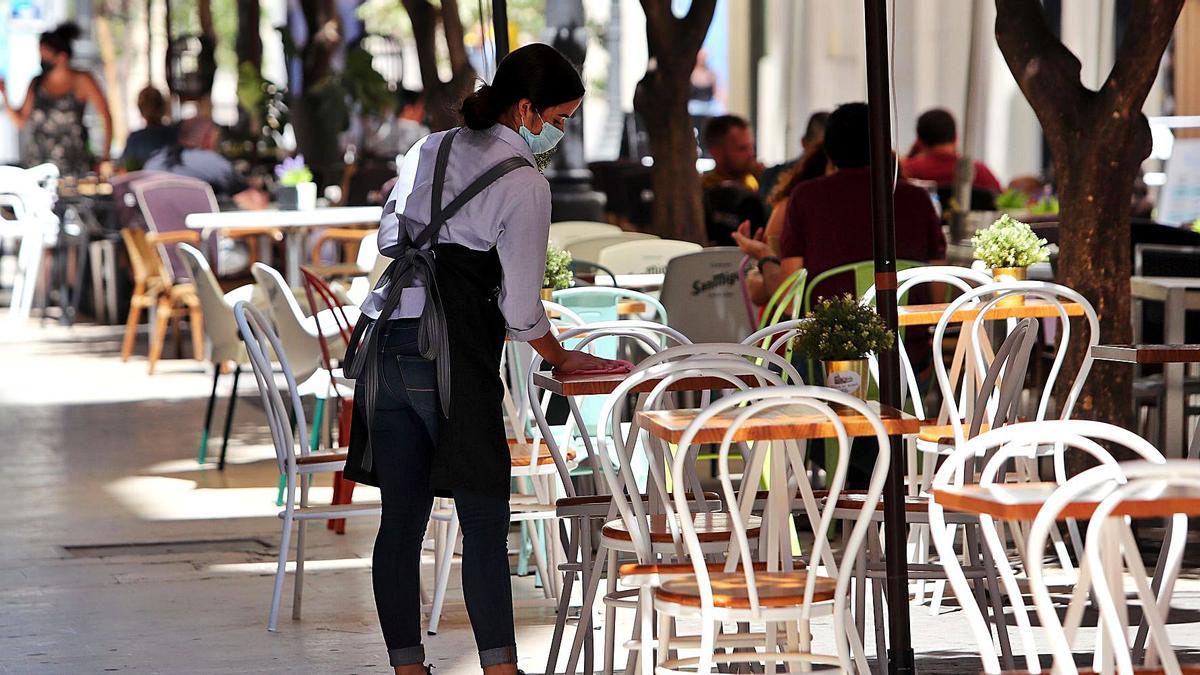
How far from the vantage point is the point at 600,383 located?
4.32 metres

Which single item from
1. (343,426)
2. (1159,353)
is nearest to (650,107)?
(343,426)

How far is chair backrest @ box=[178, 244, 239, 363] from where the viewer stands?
838 cm

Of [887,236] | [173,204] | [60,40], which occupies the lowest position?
[173,204]

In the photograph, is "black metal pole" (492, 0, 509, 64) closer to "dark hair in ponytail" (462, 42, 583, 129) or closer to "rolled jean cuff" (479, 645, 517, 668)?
"dark hair in ponytail" (462, 42, 583, 129)

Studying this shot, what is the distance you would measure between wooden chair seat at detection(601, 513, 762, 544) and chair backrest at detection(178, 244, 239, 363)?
14.0 feet

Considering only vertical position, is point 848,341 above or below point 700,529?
above

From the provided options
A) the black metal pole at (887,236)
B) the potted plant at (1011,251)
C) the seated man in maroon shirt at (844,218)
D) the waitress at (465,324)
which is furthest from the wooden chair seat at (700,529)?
the seated man in maroon shirt at (844,218)

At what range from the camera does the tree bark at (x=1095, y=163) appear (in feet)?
21.2

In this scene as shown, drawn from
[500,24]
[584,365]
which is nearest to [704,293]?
[500,24]

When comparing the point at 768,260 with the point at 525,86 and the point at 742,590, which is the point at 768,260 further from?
the point at 742,590

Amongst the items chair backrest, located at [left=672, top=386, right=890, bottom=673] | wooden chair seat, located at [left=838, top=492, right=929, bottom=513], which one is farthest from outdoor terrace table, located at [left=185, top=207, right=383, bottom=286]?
chair backrest, located at [left=672, top=386, right=890, bottom=673]

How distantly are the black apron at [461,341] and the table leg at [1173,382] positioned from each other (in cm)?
325

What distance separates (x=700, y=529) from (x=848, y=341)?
21.4 inches

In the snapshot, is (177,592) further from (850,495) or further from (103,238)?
(103,238)
